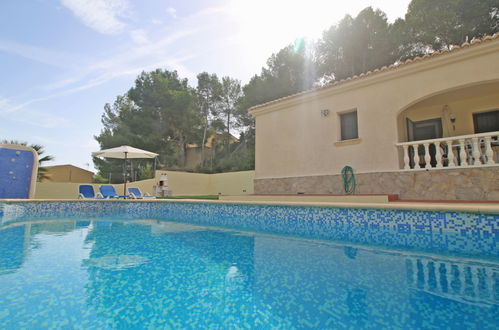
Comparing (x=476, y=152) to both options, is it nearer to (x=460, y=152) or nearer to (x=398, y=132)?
(x=460, y=152)

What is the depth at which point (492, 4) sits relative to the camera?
14250mm

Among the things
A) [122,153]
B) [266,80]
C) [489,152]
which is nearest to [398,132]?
[489,152]

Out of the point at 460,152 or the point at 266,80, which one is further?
the point at 266,80

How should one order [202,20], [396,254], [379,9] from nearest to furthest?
[396,254], [202,20], [379,9]

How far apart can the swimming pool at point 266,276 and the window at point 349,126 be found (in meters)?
3.97

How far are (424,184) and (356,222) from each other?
2.93 metres

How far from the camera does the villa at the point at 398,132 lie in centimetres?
629

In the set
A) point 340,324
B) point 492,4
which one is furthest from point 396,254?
point 492,4

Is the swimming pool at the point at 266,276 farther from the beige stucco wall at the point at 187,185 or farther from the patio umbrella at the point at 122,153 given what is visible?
the beige stucco wall at the point at 187,185

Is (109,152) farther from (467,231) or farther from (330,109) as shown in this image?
(467,231)

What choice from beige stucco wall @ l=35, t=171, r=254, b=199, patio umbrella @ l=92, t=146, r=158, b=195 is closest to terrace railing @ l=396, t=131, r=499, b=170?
beige stucco wall @ l=35, t=171, r=254, b=199

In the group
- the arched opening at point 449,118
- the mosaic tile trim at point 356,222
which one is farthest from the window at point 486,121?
the mosaic tile trim at point 356,222

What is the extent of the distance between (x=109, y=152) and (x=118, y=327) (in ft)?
37.5

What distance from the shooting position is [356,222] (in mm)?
5141
